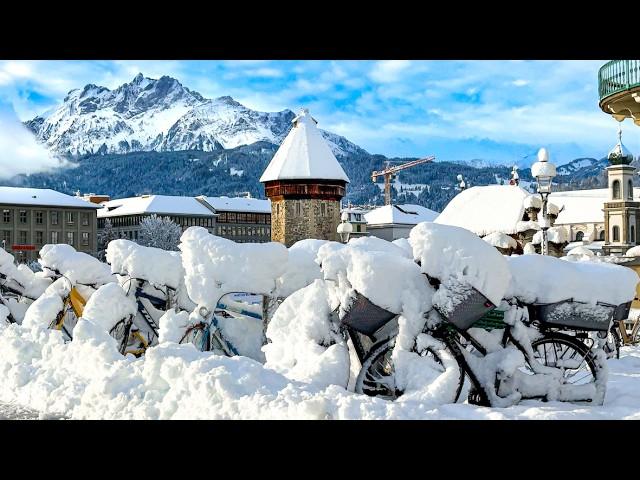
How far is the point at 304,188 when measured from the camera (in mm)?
48719

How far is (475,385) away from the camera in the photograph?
6.35 metres

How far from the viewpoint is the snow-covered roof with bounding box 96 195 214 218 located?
89062mm

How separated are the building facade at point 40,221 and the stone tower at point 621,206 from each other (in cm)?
4466

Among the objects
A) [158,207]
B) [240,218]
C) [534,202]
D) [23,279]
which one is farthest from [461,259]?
[240,218]

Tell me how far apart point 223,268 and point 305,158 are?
4123cm

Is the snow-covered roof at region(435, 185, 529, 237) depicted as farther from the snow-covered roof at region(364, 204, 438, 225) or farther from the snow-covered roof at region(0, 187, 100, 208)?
the snow-covered roof at region(364, 204, 438, 225)

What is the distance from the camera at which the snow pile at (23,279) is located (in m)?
13.6

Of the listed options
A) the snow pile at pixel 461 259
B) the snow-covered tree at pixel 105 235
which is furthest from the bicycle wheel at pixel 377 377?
the snow-covered tree at pixel 105 235

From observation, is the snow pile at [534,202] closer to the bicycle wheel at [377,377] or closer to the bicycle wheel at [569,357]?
the bicycle wheel at [569,357]

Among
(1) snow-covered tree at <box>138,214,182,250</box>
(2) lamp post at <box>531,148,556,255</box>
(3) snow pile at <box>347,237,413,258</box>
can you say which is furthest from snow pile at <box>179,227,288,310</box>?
(1) snow-covered tree at <box>138,214,182,250</box>

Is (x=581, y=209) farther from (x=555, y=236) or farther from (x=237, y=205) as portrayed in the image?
(x=555, y=236)
